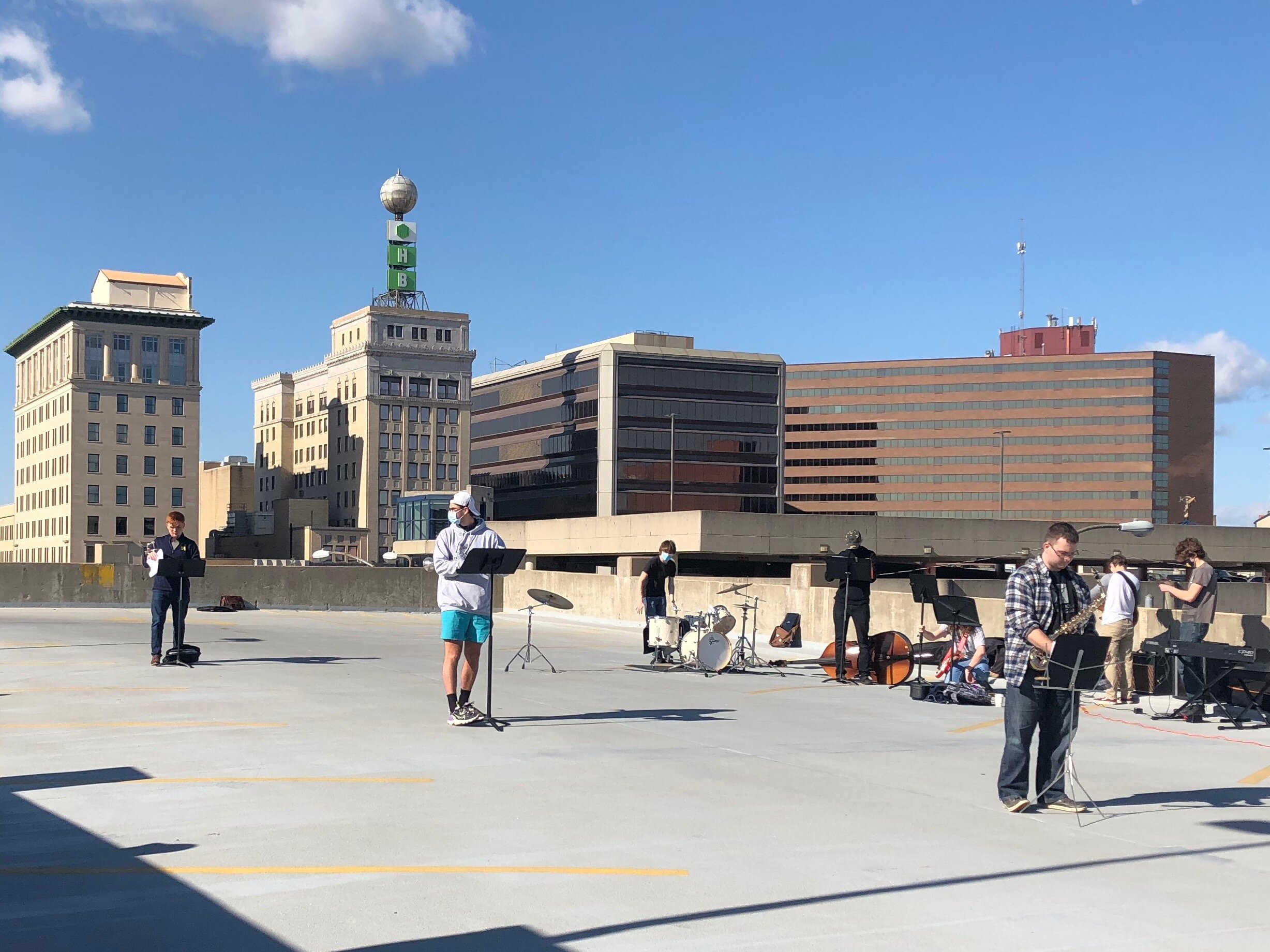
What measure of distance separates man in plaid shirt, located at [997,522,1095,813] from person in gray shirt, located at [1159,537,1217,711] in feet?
21.0

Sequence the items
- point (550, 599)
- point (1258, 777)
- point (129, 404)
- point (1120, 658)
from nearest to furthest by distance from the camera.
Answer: point (1258, 777) → point (1120, 658) → point (550, 599) → point (129, 404)

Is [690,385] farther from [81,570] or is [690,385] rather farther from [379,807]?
[379,807]

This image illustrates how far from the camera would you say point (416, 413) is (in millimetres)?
181375

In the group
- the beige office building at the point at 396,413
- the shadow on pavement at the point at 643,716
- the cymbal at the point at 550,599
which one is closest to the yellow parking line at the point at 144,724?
the shadow on pavement at the point at 643,716

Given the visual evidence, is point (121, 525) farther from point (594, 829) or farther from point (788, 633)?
point (594, 829)

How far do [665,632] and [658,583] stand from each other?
126 centimetres

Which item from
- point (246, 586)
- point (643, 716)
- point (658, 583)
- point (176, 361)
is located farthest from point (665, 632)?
point (176, 361)

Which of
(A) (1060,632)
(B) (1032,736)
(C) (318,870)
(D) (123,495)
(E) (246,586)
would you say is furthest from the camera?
(D) (123,495)

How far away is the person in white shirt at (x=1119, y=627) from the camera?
51.9 ft

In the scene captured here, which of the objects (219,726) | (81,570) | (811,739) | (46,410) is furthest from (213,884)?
(46,410)

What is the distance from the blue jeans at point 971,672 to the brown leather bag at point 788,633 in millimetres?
7801

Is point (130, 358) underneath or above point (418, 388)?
above

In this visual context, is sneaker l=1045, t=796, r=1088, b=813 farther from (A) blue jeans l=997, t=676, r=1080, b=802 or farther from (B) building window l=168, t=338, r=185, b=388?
(B) building window l=168, t=338, r=185, b=388

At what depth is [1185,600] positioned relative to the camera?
15242mm
